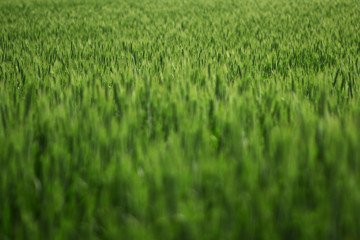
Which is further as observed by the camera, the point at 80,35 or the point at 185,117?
the point at 80,35

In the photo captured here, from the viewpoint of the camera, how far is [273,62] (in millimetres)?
2586

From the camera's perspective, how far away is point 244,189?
0.68 m

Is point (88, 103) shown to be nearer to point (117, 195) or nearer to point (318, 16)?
point (117, 195)

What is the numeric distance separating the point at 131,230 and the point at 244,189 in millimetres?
280

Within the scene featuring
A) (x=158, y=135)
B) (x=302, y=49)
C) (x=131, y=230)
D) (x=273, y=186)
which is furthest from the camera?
(x=302, y=49)

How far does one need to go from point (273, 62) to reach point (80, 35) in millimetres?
3078

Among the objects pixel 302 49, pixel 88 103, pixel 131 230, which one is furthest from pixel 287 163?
pixel 302 49

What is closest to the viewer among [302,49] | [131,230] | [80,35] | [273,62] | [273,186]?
[131,230]

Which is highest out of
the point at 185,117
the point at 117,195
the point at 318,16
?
the point at 318,16

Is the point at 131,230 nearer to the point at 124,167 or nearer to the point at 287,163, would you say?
the point at 124,167

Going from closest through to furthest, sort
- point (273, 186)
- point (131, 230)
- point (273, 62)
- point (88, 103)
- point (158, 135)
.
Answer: point (131, 230) < point (273, 186) < point (158, 135) < point (88, 103) < point (273, 62)

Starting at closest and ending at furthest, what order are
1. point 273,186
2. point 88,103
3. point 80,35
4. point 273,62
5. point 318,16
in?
point 273,186, point 88,103, point 273,62, point 80,35, point 318,16

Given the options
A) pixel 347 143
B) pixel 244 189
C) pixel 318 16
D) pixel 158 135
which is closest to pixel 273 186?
pixel 244 189

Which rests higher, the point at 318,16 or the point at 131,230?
the point at 318,16
